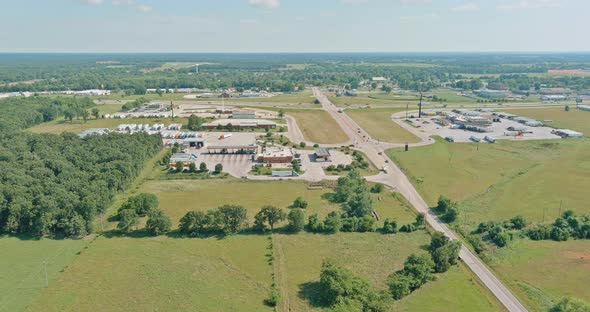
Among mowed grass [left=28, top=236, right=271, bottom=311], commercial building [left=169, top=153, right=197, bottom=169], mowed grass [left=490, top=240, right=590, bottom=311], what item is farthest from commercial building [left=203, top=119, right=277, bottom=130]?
mowed grass [left=490, top=240, right=590, bottom=311]

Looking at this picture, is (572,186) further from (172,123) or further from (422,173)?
(172,123)

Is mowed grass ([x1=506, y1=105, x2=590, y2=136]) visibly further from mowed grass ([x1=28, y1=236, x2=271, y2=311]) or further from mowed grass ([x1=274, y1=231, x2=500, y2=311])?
mowed grass ([x1=28, y1=236, x2=271, y2=311])

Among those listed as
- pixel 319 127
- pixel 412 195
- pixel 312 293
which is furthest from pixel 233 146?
pixel 312 293

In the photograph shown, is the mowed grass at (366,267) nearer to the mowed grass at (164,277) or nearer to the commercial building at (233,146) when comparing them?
the mowed grass at (164,277)

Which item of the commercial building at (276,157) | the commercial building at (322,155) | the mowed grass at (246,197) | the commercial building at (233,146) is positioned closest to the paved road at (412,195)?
the mowed grass at (246,197)

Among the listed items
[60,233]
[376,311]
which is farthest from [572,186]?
[60,233]

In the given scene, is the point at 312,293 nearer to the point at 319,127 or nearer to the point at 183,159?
the point at 183,159
